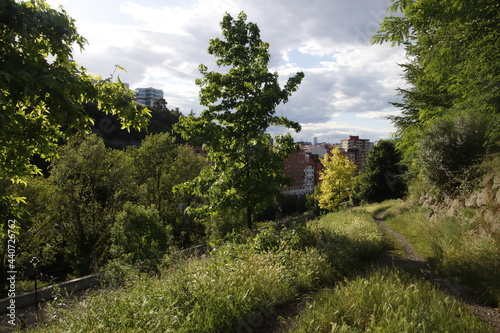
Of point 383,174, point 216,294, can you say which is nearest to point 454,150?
point 216,294

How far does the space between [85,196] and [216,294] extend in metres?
20.4

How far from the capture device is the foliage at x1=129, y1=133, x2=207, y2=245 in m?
29.0

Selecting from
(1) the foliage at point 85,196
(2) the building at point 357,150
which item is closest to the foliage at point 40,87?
(1) the foliage at point 85,196

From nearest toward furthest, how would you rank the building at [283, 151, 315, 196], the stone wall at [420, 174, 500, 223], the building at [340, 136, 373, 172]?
the stone wall at [420, 174, 500, 223]
the building at [283, 151, 315, 196]
the building at [340, 136, 373, 172]

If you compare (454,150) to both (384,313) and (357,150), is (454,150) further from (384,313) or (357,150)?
(357,150)

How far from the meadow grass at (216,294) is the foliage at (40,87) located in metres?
2.52

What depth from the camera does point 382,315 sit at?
374 cm

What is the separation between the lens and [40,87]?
310 centimetres

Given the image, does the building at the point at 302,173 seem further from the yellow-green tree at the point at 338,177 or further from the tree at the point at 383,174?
the yellow-green tree at the point at 338,177

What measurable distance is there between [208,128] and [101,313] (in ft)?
18.5

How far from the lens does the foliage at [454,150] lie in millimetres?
9812

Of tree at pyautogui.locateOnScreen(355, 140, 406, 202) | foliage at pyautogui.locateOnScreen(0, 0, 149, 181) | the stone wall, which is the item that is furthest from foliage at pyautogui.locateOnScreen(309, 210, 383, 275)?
tree at pyautogui.locateOnScreen(355, 140, 406, 202)

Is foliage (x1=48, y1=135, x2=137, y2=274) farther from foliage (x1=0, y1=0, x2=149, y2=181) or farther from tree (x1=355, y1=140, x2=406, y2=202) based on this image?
tree (x1=355, y1=140, x2=406, y2=202)

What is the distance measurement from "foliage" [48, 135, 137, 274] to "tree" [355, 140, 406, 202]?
24389mm
